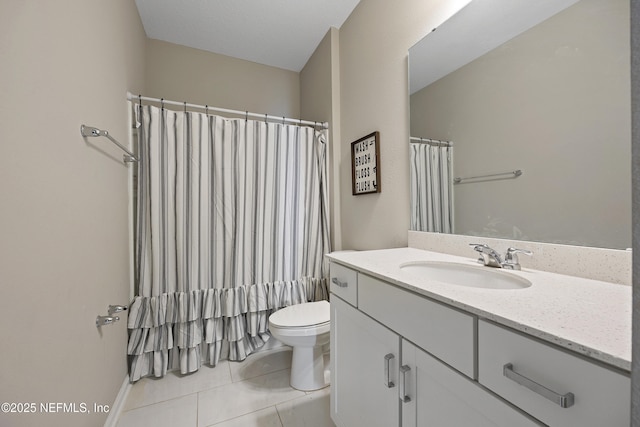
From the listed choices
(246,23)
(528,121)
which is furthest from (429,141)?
(246,23)

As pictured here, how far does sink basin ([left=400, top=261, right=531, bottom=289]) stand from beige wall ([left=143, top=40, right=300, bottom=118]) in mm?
2166

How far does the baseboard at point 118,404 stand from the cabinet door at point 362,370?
1.09 m

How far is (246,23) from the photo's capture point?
201 cm

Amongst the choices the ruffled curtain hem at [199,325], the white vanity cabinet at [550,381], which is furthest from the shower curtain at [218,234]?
the white vanity cabinet at [550,381]

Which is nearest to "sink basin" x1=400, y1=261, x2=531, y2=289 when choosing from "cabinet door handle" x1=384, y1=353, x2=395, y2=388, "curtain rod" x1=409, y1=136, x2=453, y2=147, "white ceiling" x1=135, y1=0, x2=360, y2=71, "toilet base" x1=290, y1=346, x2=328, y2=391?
"cabinet door handle" x1=384, y1=353, x2=395, y2=388

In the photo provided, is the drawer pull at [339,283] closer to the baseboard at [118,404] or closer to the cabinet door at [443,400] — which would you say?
the cabinet door at [443,400]

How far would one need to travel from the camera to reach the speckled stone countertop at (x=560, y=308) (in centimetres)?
42

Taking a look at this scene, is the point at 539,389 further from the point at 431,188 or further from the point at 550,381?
the point at 431,188

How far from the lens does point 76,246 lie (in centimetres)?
98

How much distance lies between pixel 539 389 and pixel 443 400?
270mm

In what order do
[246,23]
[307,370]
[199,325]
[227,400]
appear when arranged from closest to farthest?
1. [227,400]
2. [307,370]
3. [199,325]
4. [246,23]

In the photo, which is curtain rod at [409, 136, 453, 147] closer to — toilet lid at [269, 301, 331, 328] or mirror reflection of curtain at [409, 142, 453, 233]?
mirror reflection of curtain at [409, 142, 453, 233]

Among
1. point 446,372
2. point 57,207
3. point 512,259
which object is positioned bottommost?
point 446,372

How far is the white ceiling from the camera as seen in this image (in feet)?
6.02
